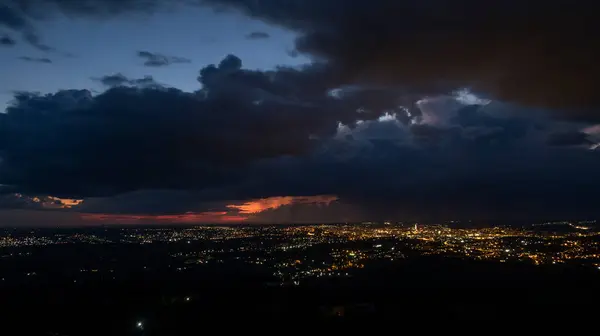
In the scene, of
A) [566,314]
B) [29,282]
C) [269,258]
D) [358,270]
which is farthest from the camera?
[269,258]

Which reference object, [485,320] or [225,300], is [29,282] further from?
[485,320]

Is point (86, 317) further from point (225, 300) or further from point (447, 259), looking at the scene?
point (447, 259)

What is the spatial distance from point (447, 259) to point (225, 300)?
195 ft

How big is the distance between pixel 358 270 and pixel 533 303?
38.3 metres

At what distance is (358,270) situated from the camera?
8444cm

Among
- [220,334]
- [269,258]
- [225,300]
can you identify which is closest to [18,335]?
[220,334]

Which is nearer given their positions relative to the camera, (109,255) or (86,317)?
(86,317)

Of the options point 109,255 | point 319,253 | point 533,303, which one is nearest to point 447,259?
point 319,253

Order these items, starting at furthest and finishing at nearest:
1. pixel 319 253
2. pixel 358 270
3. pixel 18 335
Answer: pixel 319 253 < pixel 358 270 < pixel 18 335

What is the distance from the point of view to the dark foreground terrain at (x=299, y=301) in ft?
135

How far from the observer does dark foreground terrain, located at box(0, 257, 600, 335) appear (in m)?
41.0

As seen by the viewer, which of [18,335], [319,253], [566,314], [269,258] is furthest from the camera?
[319,253]

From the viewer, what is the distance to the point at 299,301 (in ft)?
172

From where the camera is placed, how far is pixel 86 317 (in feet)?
157
